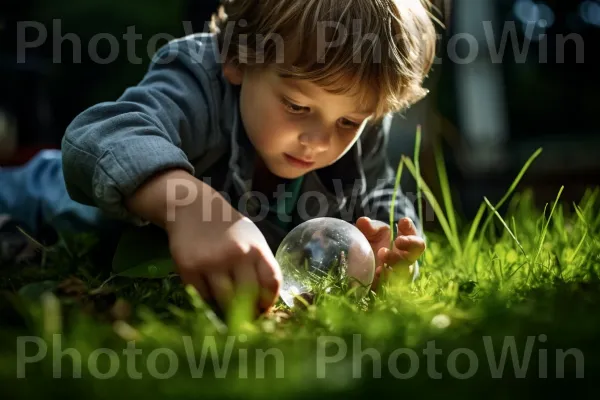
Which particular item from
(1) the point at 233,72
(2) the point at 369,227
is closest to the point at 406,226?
(2) the point at 369,227

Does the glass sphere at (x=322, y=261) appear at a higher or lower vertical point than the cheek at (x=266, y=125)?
lower

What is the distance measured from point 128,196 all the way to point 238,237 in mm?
327

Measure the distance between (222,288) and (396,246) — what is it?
0.44 metres

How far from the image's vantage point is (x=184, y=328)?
1.02m

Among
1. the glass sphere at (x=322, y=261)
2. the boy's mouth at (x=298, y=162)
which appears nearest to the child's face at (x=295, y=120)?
the boy's mouth at (x=298, y=162)

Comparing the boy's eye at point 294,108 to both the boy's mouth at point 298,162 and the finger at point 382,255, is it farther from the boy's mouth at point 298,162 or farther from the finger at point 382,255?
the finger at point 382,255

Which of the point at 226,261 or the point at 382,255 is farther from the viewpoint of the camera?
the point at 382,255

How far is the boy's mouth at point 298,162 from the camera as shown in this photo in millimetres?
1721

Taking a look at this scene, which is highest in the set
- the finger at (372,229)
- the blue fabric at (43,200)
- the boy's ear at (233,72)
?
A: the boy's ear at (233,72)

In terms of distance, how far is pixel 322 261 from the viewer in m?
1.28

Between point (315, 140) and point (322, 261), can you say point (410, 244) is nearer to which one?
point (322, 261)

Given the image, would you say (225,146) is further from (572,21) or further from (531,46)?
(531,46)

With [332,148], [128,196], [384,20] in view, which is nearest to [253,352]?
[128,196]

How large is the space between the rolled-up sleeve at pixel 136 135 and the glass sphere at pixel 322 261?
26 cm
